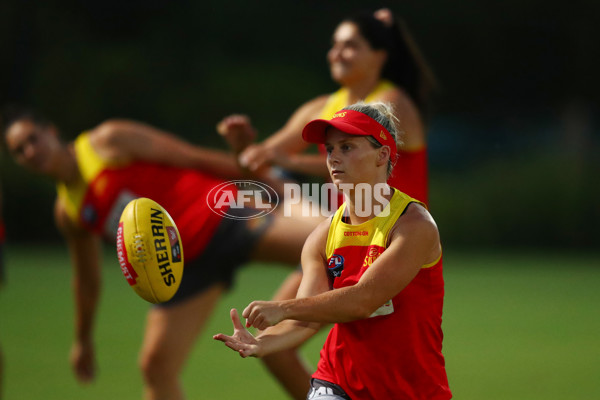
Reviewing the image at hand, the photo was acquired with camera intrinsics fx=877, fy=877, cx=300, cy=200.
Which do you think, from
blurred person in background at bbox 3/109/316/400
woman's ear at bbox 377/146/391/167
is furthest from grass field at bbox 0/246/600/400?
woman's ear at bbox 377/146/391/167

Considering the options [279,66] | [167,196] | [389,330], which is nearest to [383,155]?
[389,330]

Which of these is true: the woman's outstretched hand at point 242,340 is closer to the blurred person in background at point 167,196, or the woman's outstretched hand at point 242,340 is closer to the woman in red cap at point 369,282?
the woman in red cap at point 369,282

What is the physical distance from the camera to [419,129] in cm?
343

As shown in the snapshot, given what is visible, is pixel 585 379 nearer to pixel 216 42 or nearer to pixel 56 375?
pixel 56 375

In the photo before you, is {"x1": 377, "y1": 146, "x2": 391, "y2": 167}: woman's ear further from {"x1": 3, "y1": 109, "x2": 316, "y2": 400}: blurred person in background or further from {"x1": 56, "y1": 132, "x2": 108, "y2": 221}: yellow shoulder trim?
{"x1": 56, "y1": 132, "x2": 108, "y2": 221}: yellow shoulder trim

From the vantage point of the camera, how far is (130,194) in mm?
4125

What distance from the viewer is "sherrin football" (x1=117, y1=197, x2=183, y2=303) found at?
2332 millimetres

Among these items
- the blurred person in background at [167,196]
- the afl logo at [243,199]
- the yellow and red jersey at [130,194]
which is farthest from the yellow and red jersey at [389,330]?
the yellow and red jersey at [130,194]

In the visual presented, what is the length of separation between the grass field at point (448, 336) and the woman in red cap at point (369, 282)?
281 centimetres

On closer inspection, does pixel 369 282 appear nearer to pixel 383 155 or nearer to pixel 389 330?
pixel 389 330

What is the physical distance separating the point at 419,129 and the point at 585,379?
2.81m

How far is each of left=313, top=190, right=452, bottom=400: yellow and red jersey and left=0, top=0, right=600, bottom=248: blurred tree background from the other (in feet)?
42.3

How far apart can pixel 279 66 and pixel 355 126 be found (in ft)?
53.1

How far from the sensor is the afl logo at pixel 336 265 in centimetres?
229
